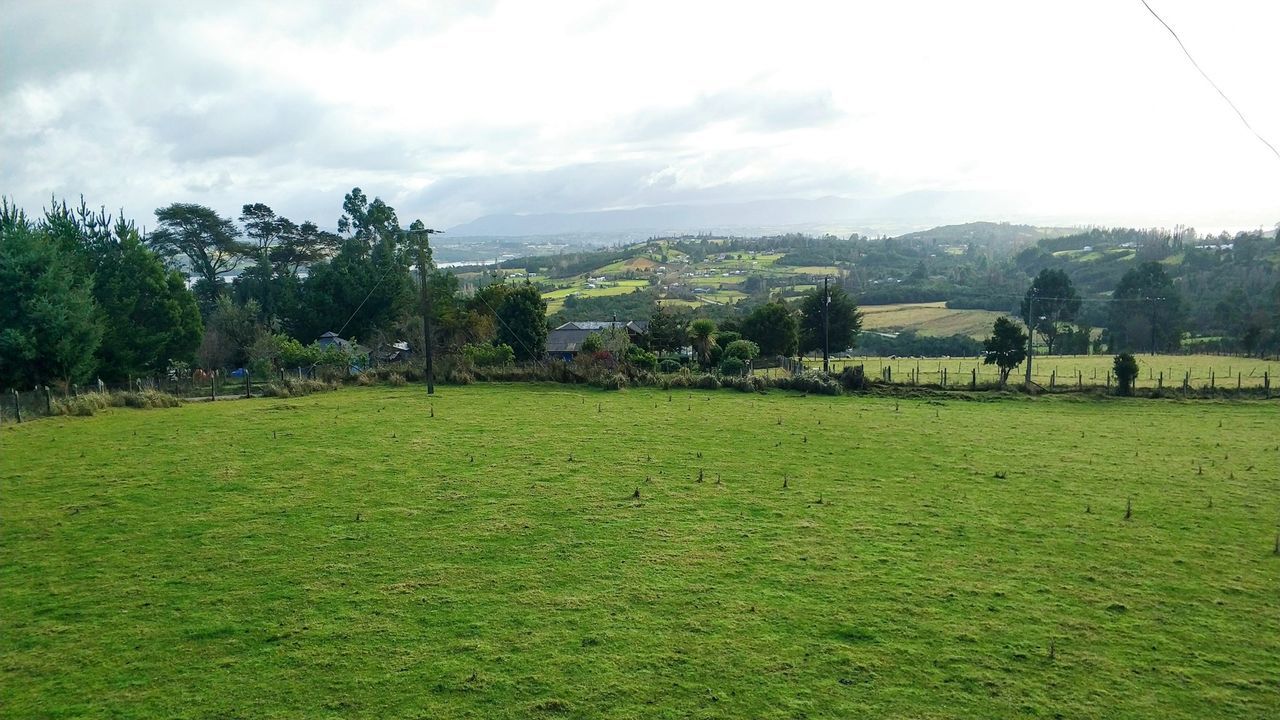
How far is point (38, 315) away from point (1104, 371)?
49478 mm

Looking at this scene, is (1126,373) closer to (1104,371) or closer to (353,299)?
(1104,371)

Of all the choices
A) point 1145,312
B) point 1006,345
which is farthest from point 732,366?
point 1145,312

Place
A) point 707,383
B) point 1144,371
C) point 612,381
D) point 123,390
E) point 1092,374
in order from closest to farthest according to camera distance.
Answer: point 123,390
point 612,381
point 707,383
point 1144,371
point 1092,374

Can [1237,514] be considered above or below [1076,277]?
below

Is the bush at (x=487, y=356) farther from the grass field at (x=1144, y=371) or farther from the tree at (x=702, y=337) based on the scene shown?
the grass field at (x=1144, y=371)

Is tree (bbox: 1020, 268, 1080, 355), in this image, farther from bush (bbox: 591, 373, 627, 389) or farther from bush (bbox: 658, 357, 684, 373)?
bush (bbox: 591, 373, 627, 389)

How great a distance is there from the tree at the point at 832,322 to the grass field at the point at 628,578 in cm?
3471

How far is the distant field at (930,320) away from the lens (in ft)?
231

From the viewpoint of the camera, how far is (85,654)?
7582mm

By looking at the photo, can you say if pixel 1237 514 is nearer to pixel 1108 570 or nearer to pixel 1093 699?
pixel 1108 570

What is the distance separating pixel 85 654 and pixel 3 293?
24822mm

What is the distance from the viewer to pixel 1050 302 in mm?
62688

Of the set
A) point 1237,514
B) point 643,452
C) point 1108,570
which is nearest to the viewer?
point 1108,570

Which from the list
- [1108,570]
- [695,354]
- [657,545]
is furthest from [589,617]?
[695,354]
